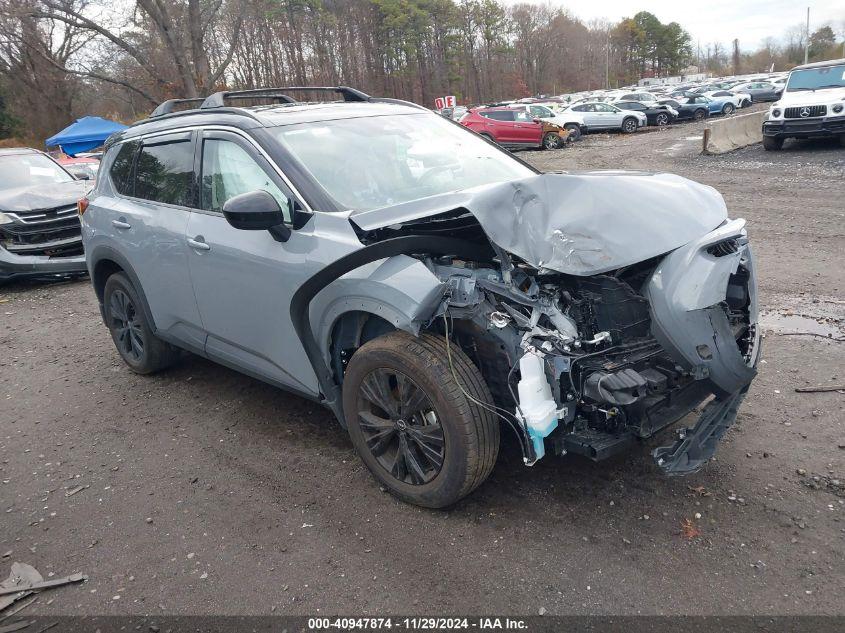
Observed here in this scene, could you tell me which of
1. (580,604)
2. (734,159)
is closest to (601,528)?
(580,604)

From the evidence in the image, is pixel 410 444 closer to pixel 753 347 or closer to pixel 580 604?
pixel 580 604

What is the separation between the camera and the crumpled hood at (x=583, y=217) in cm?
280

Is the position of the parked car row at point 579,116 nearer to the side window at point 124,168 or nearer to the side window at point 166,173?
the side window at point 124,168

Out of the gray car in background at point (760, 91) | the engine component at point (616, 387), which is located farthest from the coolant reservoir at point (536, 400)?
the gray car in background at point (760, 91)

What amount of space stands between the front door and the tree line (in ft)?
73.0

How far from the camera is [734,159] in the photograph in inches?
644

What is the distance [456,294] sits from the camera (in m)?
2.96

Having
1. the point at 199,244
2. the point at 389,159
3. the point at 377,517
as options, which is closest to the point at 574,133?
the point at 389,159

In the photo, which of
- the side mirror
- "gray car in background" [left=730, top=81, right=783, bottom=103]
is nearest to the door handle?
the side mirror

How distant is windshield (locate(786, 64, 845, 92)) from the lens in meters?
16.0

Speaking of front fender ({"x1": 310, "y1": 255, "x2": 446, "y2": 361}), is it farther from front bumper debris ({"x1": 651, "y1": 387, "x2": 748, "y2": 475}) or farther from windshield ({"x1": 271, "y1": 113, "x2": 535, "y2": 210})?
front bumper debris ({"x1": 651, "y1": 387, "x2": 748, "y2": 475})

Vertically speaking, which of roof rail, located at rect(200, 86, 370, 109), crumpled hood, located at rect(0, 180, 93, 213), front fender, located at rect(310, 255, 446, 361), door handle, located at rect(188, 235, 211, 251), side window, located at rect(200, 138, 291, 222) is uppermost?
roof rail, located at rect(200, 86, 370, 109)

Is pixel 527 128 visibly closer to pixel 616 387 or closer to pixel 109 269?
pixel 109 269

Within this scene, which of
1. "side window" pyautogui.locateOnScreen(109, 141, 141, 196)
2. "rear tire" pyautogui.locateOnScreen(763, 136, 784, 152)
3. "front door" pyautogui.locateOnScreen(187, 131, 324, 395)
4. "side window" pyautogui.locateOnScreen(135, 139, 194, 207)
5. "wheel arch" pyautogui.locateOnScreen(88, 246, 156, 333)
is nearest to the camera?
"front door" pyautogui.locateOnScreen(187, 131, 324, 395)
